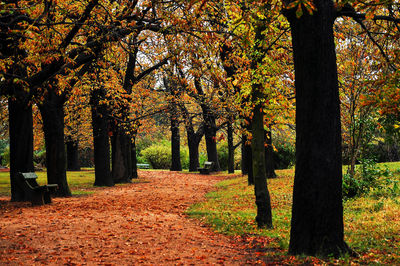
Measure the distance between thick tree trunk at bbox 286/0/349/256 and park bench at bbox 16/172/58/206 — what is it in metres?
9.25

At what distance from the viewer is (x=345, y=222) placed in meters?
8.93

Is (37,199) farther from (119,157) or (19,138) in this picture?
(119,157)

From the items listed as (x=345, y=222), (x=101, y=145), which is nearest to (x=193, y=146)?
(x=101, y=145)

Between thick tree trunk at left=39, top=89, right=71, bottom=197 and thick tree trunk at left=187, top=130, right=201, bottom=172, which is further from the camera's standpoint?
thick tree trunk at left=187, top=130, right=201, bottom=172

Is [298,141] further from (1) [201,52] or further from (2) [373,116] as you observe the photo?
(2) [373,116]

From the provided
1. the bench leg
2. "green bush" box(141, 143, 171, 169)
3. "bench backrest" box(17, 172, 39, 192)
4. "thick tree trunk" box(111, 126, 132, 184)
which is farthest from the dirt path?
"green bush" box(141, 143, 171, 169)

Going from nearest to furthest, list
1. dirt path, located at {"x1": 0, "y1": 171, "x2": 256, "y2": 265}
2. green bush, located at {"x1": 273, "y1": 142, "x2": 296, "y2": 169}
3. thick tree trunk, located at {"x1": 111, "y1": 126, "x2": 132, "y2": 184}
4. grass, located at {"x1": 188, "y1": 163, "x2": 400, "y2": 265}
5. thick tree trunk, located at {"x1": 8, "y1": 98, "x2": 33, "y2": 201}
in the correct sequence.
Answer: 1. grass, located at {"x1": 188, "y1": 163, "x2": 400, "y2": 265}
2. dirt path, located at {"x1": 0, "y1": 171, "x2": 256, "y2": 265}
3. thick tree trunk, located at {"x1": 8, "y1": 98, "x2": 33, "y2": 201}
4. thick tree trunk, located at {"x1": 111, "y1": 126, "x2": 132, "y2": 184}
5. green bush, located at {"x1": 273, "y1": 142, "x2": 296, "y2": 169}

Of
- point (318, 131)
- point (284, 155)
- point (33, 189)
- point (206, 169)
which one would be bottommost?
point (206, 169)

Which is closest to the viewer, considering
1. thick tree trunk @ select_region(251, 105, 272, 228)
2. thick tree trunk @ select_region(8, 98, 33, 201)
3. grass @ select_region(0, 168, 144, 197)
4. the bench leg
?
thick tree trunk @ select_region(251, 105, 272, 228)

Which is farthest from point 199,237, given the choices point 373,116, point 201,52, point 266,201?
point 373,116

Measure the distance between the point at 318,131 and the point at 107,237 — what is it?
4.65 m

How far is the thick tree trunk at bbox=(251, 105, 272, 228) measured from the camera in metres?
8.90

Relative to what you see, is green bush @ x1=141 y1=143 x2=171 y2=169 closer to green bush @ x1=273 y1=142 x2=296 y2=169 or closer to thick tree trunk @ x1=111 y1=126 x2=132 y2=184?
green bush @ x1=273 y1=142 x2=296 y2=169

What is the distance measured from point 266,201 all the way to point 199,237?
5.85 feet
